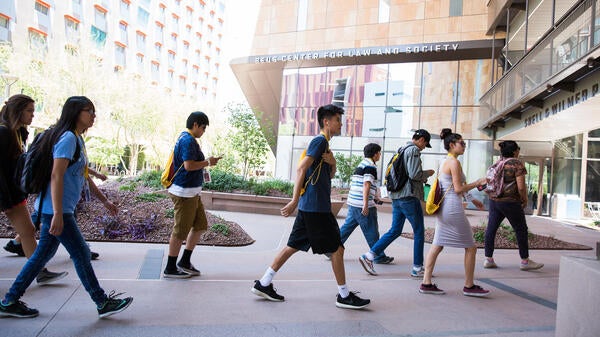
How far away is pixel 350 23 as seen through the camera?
88.0 feet

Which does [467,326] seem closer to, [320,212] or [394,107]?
[320,212]

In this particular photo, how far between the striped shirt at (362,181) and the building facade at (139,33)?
26511 mm

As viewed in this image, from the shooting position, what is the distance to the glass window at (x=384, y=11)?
85.0ft

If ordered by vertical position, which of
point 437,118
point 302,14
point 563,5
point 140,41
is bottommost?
Result: point 437,118

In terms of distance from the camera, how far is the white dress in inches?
198

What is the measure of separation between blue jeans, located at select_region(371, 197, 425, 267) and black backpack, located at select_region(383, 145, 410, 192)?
0.20 m

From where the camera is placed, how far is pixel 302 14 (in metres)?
28.3

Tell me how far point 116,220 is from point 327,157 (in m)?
4.73

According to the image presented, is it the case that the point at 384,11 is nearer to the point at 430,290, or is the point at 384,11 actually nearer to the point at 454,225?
the point at 454,225

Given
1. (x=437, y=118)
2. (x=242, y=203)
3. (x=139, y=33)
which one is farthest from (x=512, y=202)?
(x=139, y=33)

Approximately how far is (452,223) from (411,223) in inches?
36.8

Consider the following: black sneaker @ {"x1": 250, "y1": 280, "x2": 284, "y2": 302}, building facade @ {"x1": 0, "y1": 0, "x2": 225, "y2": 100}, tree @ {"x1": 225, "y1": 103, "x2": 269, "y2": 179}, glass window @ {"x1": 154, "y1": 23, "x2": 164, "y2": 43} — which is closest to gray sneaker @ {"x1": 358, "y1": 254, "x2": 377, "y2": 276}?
black sneaker @ {"x1": 250, "y1": 280, "x2": 284, "y2": 302}

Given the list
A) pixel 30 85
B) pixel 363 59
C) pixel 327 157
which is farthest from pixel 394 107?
pixel 327 157

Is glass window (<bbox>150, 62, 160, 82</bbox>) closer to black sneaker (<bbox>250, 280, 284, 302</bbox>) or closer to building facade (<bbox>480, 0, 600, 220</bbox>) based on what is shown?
building facade (<bbox>480, 0, 600, 220</bbox>)
